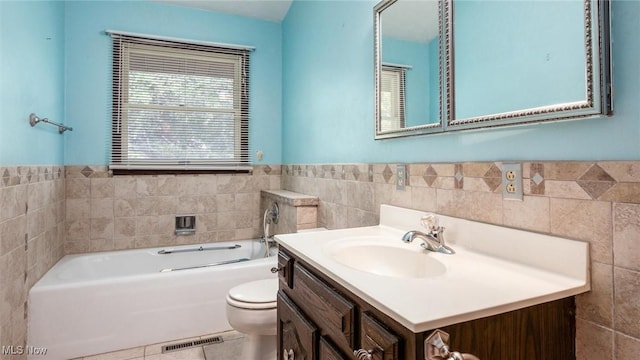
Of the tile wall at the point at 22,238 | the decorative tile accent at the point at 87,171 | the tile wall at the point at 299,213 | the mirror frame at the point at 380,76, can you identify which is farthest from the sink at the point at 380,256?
the decorative tile accent at the point at 87,171

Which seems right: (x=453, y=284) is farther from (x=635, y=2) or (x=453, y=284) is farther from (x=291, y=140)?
(x=291, y=140)

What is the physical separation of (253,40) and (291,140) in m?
1.08

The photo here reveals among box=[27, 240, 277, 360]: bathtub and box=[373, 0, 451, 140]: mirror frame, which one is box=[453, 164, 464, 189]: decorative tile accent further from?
box=[27, 240, 277, 360]: bathtub

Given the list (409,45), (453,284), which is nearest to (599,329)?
(453,284)

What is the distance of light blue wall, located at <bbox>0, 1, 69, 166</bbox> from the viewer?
165cm

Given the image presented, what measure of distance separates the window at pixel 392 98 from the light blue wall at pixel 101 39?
1.88 m

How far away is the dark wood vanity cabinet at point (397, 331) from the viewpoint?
0.67m

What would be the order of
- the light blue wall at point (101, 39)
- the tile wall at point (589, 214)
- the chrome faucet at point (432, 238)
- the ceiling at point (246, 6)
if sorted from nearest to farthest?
1. the tile wall at point (589, 214)
2. the chrome faucet at point (432, 238)
3. the light blue wall at point (101, 39)
4. the ceiling at point (246, 6)

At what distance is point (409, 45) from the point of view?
1.47 metres

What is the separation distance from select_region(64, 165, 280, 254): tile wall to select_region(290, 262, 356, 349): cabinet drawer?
2068 millimetres

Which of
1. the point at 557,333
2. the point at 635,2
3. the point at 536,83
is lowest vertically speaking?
the point at 557,333

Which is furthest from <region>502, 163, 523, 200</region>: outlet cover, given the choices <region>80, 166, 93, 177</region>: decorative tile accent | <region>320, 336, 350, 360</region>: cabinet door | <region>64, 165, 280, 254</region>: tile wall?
<region>80, 166, 93, 177</region>: decorative tile accent

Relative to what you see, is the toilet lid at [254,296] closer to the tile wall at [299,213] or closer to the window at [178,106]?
the tile wall at [299,213]

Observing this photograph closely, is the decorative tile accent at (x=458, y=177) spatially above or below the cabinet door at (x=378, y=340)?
above
